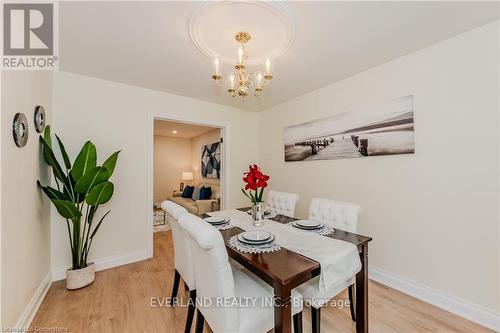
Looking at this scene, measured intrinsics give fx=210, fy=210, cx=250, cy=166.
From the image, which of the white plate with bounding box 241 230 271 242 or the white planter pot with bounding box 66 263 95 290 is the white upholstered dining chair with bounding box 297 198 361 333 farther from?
the white planter pot with bounding box 66 263 95 290

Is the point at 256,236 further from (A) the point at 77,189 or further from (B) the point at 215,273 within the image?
(A) the point at 77,189

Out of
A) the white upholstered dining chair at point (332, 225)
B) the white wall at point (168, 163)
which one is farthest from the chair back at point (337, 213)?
the white wall at point (168, 163)

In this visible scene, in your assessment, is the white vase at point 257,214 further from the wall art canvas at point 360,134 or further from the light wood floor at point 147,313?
the wall art canvas at point 360,134

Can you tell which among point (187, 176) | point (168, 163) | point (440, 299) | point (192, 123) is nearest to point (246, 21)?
point (192, 123)

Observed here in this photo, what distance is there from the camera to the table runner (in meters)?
1.25

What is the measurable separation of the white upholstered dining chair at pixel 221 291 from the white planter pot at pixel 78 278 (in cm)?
165

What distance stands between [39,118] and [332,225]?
2940mm

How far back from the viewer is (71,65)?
7.64 ft

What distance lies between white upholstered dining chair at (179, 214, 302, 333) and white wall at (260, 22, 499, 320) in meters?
1.55

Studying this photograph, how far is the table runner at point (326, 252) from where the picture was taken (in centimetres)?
125

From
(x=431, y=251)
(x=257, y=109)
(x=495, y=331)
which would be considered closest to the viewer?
(x=495, y=331)

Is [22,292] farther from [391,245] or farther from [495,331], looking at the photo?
[495,331]

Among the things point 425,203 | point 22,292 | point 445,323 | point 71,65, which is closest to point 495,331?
point 445,323

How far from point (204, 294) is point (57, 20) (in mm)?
2308
